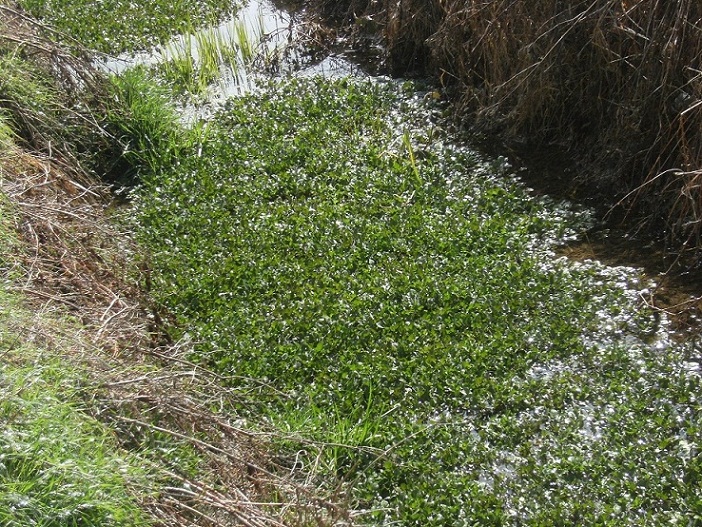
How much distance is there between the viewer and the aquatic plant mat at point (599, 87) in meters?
5.57

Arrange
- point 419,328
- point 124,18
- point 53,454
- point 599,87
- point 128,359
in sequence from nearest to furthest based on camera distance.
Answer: point 53,454
point 128,359
point 419,328
point 599,87
point 124,18

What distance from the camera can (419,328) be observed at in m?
5.25

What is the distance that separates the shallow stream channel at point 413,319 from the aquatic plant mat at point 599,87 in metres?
0.36

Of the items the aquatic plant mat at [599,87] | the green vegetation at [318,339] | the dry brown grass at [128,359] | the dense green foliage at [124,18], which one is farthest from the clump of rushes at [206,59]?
the aquatic plant mat at [599,87]

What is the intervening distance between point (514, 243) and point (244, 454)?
2.55 meters

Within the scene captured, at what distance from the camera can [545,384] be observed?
4828 millimetres

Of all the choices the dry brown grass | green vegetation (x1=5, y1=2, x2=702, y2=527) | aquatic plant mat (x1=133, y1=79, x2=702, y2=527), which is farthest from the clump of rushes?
the dry brown grass

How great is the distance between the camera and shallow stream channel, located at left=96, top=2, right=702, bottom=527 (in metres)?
4.34

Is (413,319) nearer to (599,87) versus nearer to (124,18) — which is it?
(599,87)

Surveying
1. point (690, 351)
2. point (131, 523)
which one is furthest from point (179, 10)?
point (131, 523)

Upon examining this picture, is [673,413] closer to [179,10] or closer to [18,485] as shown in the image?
[18,485]

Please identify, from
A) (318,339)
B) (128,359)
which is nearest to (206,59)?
(318,339)

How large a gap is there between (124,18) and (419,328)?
601 cm

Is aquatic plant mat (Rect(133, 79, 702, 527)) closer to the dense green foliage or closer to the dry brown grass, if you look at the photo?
the dry brown grass
